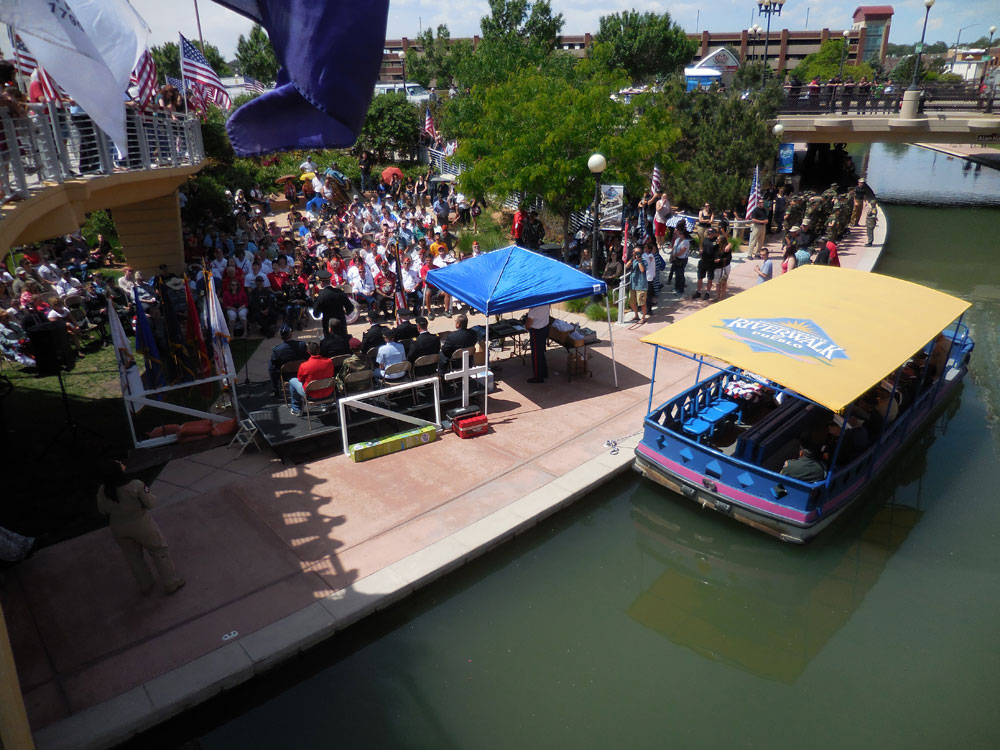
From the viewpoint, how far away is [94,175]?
417 inches

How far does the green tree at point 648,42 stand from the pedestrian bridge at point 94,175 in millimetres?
60918

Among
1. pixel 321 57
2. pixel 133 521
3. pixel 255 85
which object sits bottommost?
pixel 133 521

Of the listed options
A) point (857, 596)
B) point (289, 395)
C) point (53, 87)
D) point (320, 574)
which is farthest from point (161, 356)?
point (857, 596)

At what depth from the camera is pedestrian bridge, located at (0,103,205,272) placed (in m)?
7.49

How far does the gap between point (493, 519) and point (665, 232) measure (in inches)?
572

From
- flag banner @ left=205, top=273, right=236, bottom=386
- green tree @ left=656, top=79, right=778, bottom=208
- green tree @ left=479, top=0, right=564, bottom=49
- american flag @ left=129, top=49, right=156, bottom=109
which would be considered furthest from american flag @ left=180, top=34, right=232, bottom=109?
green tree @ left=479, top=0, right=564, bottom=49

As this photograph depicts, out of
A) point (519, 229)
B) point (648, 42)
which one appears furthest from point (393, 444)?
point (648, 42)

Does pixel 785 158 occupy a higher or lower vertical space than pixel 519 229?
higher

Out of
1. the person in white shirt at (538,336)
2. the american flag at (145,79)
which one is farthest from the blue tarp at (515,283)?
the american flag at (145,79)

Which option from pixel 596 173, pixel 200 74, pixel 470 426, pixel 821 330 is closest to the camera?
pixel 821 330

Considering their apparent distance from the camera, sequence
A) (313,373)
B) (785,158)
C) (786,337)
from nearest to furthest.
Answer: (786,337), (313,373), (785,158)

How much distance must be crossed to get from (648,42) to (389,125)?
44.6 m

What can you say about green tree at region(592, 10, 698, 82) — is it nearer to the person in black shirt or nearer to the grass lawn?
the person in black shirt

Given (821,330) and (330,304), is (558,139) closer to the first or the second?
(330,304)
